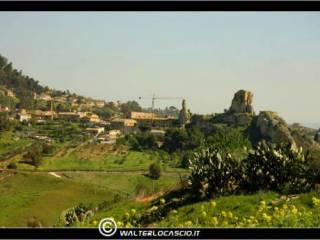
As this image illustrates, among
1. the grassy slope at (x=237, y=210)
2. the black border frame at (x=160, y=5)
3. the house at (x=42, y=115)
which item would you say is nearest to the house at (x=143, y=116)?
the house at (x=42, y=115)

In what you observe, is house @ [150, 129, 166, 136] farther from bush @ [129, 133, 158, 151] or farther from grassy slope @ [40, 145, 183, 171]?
grassy slope @ [40, 145, 183, 171]

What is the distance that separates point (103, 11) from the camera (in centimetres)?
534

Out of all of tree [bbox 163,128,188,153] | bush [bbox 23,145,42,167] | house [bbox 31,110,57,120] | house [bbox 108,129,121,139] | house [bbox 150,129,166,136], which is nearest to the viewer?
house [bbox 31,110,57,120]

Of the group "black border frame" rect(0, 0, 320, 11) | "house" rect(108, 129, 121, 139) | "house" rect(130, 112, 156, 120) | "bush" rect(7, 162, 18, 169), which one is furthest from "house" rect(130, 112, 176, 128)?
"black border frame" rect(0, 0, 320, 11)

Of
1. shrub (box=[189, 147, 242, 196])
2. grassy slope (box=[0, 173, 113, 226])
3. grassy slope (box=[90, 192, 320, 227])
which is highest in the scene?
shrub (box=[189, 147, 242, 196])

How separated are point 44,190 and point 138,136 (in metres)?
9.62

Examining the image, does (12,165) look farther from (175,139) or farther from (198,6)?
(198,6)

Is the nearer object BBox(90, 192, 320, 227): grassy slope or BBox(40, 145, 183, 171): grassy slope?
BBox(90, 192, 320, 227): grassy slope

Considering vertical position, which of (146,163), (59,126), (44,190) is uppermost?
(59,126)

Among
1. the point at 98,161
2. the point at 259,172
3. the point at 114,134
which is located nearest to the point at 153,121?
the point at 114,134

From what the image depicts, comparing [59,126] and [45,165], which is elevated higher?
[59,126]

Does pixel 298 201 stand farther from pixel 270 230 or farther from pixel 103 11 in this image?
pixel 103 11

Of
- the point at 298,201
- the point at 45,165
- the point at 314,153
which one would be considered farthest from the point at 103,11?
the point at 45,165

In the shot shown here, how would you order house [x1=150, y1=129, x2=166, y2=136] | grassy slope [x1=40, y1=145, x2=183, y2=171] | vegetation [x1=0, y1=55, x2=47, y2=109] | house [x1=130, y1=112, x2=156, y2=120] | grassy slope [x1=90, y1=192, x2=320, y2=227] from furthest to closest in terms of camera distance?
grassy slope [x1=40, y1=145, x2=183, y2=171] < house [x1=150, y1=129, x2=166, y2=136] < house [x1=130, y1=112, x2=156, y2=120] < vegetation [x1=0, y1=55, x2=47, y2=109] < grassy slope [x1=90, y1=192, x2=320, y2=227]
